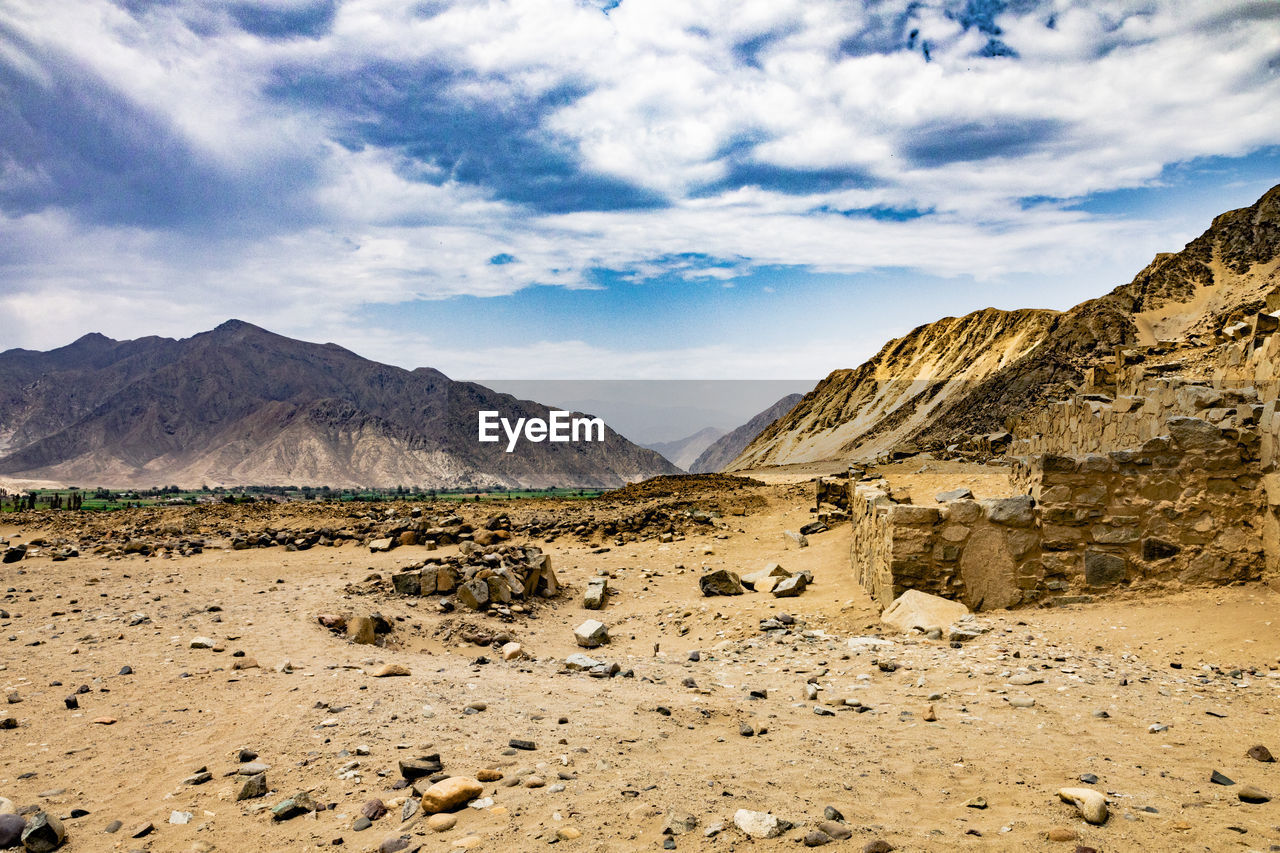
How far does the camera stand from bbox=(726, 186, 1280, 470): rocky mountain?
45.3 meters

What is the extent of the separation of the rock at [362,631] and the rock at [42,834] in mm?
4371

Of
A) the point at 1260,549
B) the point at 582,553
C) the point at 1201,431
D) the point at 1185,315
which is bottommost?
the point at 582,553

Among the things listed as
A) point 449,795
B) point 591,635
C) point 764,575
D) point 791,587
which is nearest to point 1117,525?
point 791,587

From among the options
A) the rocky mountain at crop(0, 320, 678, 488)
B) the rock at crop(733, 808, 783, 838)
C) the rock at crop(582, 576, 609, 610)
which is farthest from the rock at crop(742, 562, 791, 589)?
the rocky mountain at crop(0, 320, 678, 488)

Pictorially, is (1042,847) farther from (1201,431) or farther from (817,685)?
(1201,431)

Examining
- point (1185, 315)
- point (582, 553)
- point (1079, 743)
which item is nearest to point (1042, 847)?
point (1079, 743)

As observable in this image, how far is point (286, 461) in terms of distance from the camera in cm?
12419

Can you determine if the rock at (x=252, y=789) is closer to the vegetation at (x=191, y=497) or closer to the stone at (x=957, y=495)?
the stone at (x=957, y=495)

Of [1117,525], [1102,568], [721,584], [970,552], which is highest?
[1117,525]

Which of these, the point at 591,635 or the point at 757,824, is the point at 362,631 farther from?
the point at 757,824

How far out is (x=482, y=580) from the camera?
1066 centimetres

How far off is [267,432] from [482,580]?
466 ft

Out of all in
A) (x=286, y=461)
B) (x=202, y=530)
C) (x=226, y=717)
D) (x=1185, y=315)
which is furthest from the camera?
(x=286, y=461)

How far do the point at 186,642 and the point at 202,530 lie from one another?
15.1m
